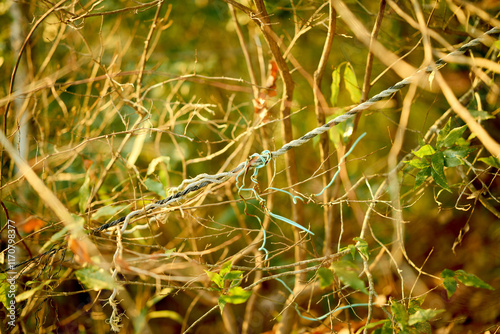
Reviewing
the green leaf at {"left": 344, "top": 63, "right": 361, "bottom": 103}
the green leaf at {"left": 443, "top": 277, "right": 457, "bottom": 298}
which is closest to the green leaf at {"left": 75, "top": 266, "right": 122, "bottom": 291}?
the green leaf at {"left": 443, "top": 277, "right": 457, "bottom": 298}

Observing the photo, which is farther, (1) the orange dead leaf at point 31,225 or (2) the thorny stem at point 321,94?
(1) the orange dead leaf at point 31,225

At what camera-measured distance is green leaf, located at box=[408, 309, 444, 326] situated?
71 centimetres

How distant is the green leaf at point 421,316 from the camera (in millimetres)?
710

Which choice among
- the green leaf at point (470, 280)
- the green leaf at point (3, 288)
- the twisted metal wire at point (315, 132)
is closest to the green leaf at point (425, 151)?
the twisted metal wire at point (315, 132)

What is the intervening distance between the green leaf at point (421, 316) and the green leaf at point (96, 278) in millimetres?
607

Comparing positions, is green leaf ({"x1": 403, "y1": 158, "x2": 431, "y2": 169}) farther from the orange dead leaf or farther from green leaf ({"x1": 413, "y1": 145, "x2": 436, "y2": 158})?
the orange dead leaf

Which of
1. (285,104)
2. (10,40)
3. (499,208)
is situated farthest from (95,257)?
(10,40)

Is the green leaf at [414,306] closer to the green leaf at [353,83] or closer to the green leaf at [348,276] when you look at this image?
the green leaf at [348,276]

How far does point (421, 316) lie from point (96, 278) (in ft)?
2.21

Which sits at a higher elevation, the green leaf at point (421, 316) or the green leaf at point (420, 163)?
the green leaf at point (420, 163)

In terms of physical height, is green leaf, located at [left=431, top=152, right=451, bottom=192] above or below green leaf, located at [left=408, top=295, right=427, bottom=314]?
above

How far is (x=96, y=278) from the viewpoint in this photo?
30.4 inches

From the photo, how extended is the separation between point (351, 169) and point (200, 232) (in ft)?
2.45

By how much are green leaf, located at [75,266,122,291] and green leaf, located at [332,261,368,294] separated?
45 cm
